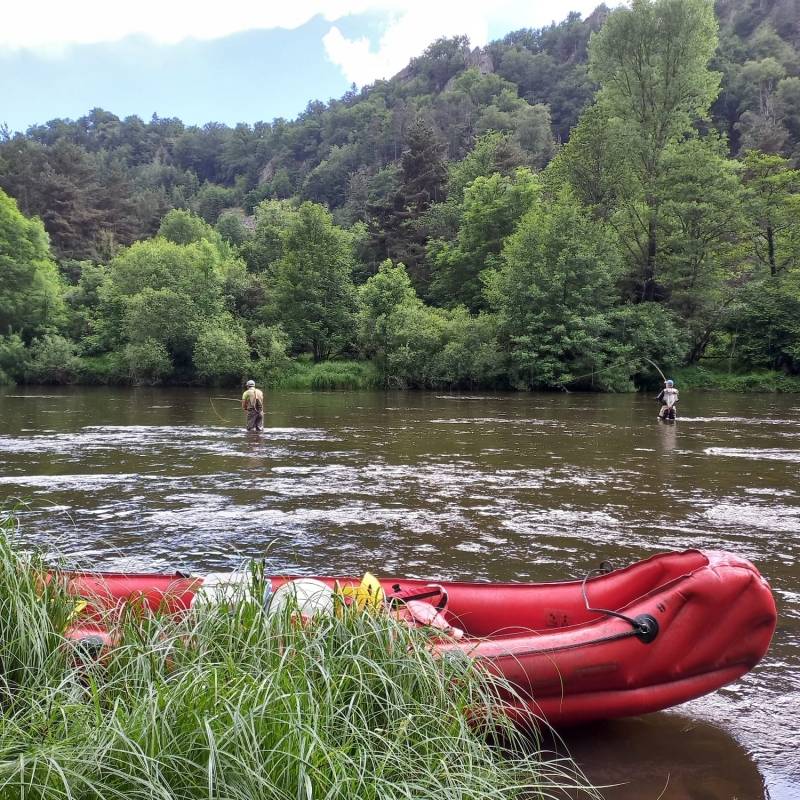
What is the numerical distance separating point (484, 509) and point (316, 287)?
38.8 m

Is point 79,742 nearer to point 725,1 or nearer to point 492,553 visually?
point 492,553

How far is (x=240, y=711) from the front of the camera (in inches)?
93.7

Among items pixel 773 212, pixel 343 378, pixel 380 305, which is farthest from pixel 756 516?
pixel 773 212

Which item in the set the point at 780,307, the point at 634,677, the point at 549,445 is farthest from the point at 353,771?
the point at 780,307

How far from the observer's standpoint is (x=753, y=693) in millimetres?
4297

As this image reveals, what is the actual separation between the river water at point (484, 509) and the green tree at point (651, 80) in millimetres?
22659

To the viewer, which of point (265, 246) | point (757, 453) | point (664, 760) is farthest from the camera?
point (265, 246)

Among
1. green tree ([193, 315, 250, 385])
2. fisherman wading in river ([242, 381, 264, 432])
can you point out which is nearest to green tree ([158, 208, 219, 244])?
green tree ([193, 315, 250, 385])

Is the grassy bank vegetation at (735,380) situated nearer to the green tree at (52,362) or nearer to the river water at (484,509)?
the river water at (484,509)

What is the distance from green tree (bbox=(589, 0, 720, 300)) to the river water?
22.7 metres

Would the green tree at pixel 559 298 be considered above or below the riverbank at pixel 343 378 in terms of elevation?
above

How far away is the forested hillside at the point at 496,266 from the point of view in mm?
36438

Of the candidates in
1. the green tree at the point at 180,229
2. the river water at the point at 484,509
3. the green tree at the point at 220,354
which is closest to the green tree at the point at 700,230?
the river water at the point at 484,509

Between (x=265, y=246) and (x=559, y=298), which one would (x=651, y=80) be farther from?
(x=265, y=246)
